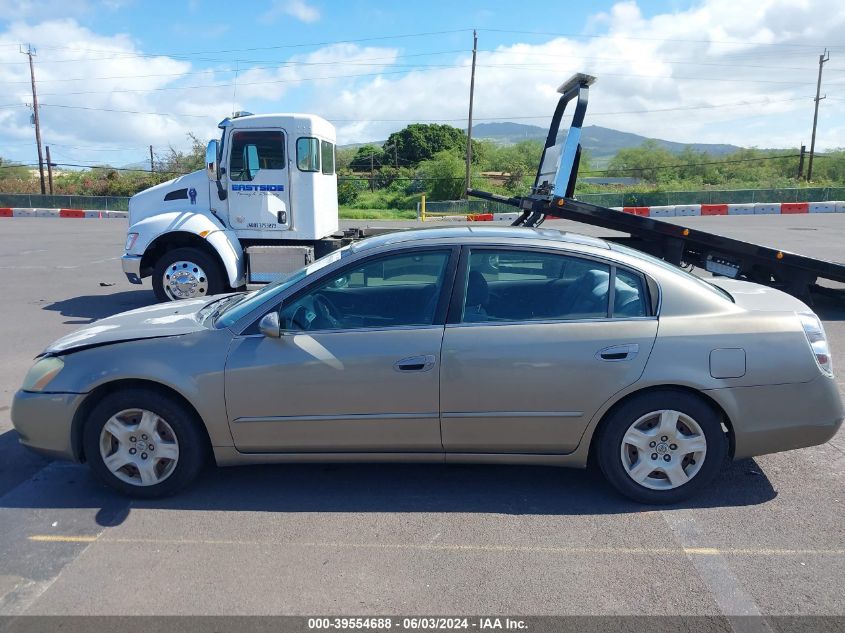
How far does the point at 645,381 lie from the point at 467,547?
1319 millimetres

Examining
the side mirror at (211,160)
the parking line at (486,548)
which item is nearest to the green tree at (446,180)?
the side mirror at (211,160)

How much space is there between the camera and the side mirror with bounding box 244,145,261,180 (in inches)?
393

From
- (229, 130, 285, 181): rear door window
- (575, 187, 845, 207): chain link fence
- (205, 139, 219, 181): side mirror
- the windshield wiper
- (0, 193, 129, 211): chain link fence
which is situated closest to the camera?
the windshield wiper

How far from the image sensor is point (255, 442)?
398 cm

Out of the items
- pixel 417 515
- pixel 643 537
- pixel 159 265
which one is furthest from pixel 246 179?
pixel 643 537

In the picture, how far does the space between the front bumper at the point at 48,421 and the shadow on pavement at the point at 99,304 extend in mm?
5527

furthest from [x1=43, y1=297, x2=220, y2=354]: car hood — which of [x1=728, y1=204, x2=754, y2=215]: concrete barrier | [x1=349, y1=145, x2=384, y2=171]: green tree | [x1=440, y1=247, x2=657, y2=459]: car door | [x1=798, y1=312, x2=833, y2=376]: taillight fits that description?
[x1=349, y1=145, x2=384, y2=171]: green tree

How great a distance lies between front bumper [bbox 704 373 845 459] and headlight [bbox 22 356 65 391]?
3.71 m

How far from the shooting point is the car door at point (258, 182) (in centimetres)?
996

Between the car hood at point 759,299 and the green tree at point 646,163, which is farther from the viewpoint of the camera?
the green tree at point 646,163

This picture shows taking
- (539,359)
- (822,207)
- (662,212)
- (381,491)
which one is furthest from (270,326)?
(822,207)

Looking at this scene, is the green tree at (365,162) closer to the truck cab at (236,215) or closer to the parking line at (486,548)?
the truck cab at (236,215)

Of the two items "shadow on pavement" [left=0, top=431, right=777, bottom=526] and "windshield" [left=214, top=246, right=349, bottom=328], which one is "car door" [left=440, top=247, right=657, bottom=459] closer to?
"shadow on pavement" [left=0, top=431, right=777, bottom=526]

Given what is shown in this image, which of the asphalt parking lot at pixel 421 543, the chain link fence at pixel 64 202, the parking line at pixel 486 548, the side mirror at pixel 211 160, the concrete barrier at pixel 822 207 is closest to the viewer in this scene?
the asphalt parking lot at pixel 421 543
